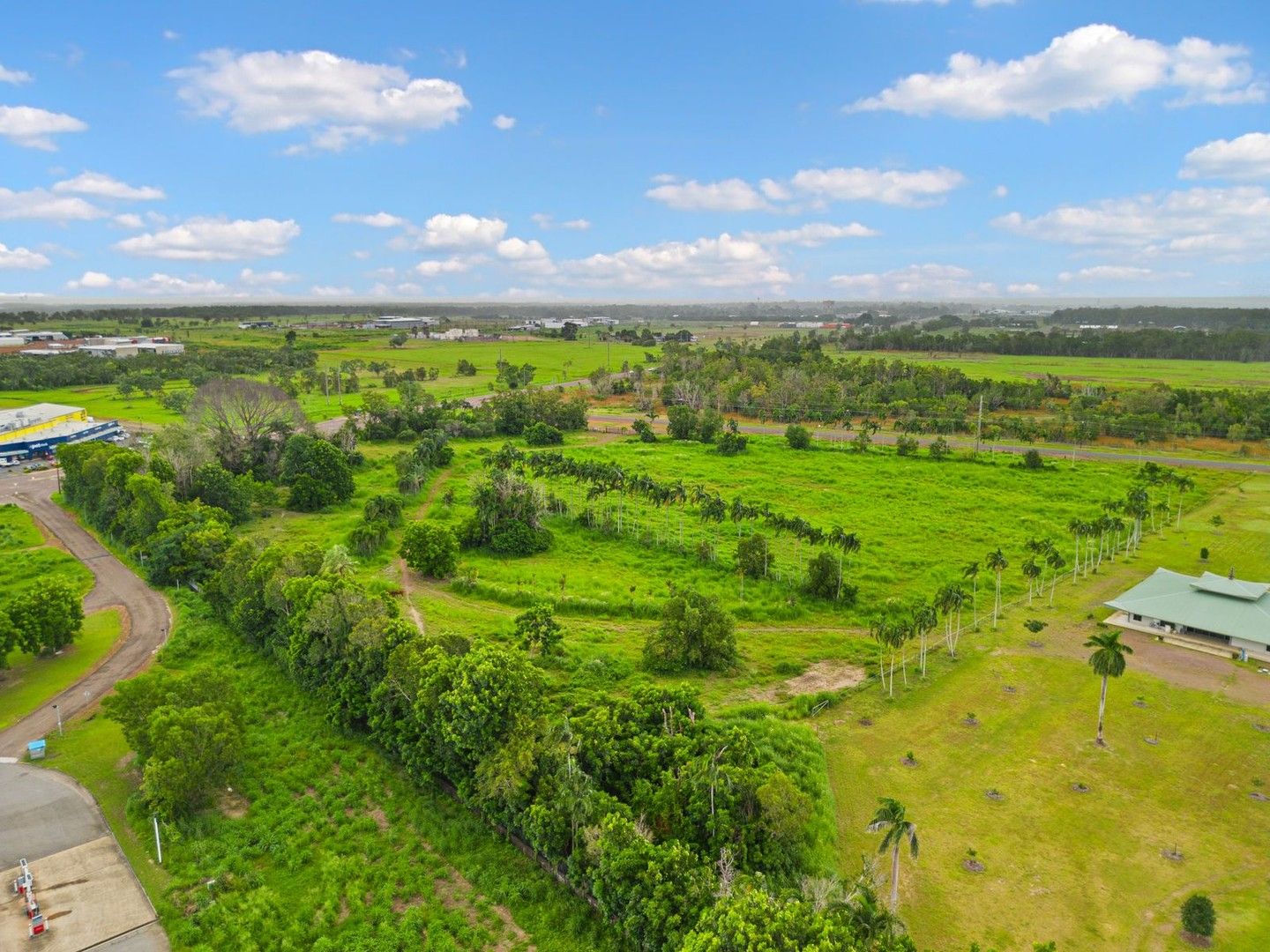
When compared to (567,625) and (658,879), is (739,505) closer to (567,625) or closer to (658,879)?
(567,625)

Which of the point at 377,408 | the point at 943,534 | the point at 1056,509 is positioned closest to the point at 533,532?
the point at 943,534

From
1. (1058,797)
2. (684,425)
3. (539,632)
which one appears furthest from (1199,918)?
(684,425)

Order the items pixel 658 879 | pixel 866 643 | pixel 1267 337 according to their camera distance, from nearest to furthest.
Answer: pixel 658 879 < pixel 866 643 < pixel 1267 337

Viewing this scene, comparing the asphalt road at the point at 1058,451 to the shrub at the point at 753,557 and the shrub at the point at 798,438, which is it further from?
the shrub at the point at 753,557

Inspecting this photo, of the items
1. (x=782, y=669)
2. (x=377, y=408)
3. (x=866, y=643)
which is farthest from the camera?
(x=377, y=408)

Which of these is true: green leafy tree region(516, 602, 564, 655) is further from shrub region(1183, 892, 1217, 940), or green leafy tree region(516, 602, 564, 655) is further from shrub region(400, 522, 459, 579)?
shrub region(1183, 892, 1217, 940)

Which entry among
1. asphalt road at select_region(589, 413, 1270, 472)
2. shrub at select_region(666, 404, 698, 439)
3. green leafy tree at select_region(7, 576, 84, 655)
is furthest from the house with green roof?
shrub at select_region(666, 404, 698, 439)

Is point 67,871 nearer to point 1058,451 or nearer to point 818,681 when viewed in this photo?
point 818,681
